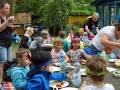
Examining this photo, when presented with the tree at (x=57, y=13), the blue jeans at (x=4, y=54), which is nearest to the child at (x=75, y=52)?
the blue jeans at (x=4, y=54)

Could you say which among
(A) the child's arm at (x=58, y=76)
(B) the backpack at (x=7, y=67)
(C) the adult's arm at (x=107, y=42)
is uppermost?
(C) the adult's arm at (x=107, y=42)

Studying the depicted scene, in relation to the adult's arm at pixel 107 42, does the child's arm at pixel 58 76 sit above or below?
below

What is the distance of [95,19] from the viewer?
29.8 ft

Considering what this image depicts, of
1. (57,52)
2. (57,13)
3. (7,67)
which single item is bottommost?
(7,67)

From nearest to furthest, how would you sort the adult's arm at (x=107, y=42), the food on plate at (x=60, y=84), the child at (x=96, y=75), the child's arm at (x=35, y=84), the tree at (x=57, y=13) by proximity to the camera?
1. the child at (x=96, y=75)
2. the child's arm at (x=35, y=84)
3. the food on plate at (x=60, y=84)
4. the adult's arm at (x=107, y=42)
5. the tree at (x=57, y=13)

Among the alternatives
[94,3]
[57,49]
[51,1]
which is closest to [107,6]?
[94,3]

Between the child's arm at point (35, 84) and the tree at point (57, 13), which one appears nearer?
the child's arm at point (35, 84)

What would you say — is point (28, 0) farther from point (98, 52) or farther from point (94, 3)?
point (98, 52)

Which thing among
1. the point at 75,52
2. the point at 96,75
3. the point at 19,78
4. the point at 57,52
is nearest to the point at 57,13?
the point at 57,52

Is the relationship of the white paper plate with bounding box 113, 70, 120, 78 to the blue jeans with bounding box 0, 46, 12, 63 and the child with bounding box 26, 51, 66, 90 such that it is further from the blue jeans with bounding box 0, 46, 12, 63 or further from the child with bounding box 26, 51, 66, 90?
the blue jeans with bounding box 0, 46, 12, 63

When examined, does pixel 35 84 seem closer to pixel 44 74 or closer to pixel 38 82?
pixel 38 82

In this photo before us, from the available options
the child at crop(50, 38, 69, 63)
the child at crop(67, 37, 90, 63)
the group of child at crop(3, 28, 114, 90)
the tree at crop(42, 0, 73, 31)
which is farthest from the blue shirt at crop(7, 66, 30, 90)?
the tree at crop(42, 0, 73, 31)

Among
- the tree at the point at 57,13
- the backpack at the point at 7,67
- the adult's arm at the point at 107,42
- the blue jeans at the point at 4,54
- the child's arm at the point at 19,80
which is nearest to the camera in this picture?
the child's arm at the point at 19,80

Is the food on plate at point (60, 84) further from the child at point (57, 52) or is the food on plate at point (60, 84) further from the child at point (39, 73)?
the child at point (57, 52)
